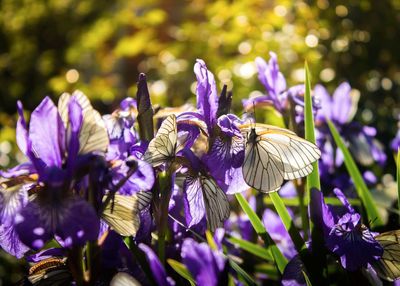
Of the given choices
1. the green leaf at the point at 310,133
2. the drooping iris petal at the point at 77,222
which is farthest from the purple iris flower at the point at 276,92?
the drooping iris petal at the point at 77,222

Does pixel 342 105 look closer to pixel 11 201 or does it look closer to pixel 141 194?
pixel 141 194

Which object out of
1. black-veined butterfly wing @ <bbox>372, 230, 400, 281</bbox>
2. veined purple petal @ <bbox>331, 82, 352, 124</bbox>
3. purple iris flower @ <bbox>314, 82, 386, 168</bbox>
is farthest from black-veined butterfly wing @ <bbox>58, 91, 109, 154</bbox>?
veined purple petal @ <bbox>331, 82, 352, 124</bbox>

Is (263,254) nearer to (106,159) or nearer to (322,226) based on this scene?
(322,226)

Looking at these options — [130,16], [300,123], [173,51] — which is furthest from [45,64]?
[300,123]

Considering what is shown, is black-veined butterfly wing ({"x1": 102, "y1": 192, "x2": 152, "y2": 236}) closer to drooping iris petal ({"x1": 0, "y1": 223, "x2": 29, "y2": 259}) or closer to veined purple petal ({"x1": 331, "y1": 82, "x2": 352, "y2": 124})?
drooping iris petal ({"x1": 0, "y1": 223, "x2": 29, "y2": 259})

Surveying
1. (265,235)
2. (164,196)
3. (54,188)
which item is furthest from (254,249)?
(54,188)

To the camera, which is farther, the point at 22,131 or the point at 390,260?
the point at 390,260
